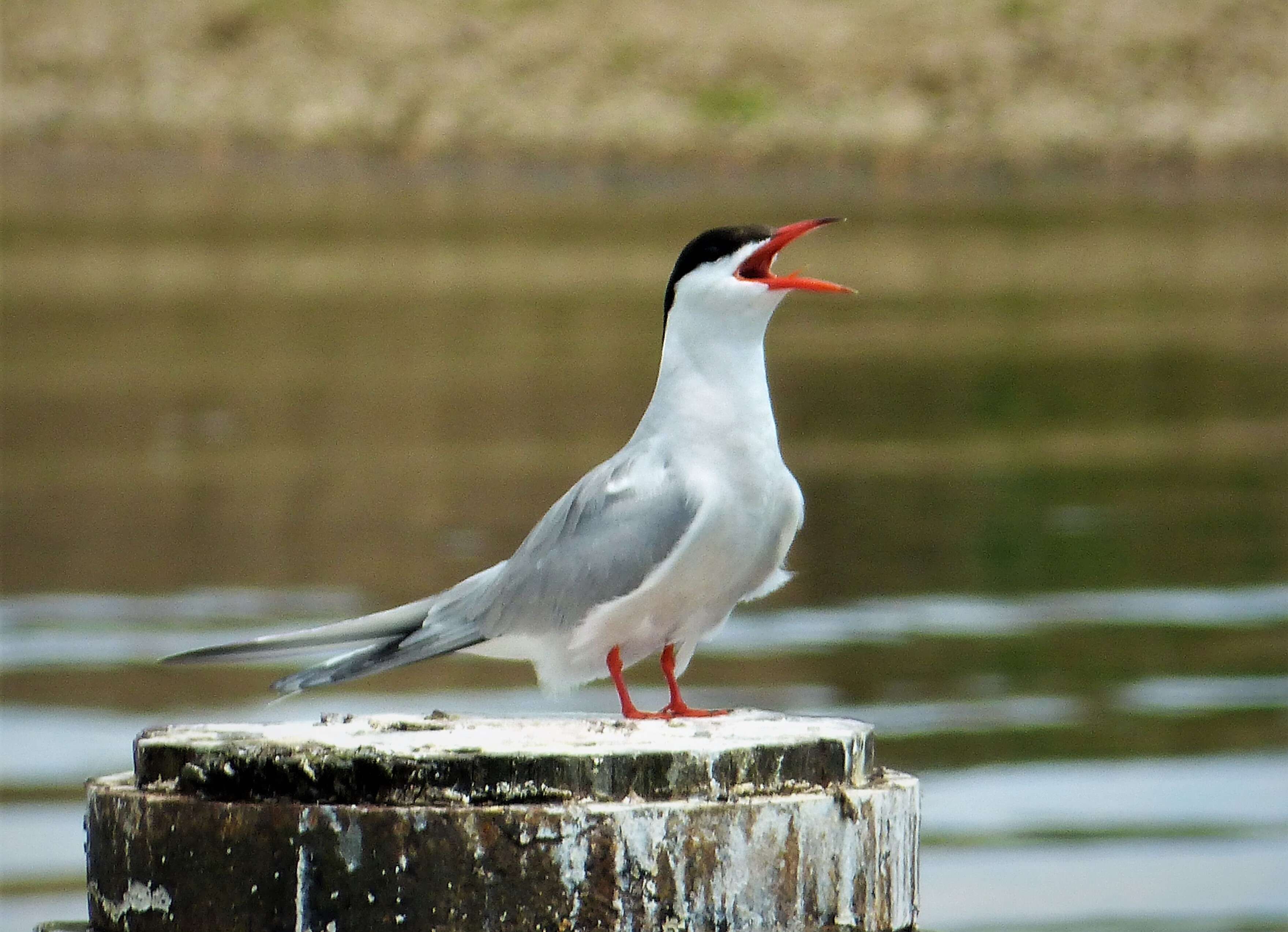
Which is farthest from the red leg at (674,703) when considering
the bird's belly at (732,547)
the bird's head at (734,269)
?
the bird's head at (734,269)

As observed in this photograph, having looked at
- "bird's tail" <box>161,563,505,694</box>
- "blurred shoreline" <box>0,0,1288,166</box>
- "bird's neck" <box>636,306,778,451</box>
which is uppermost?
"blurred shoreline" <box>0,0,1288,166</box>

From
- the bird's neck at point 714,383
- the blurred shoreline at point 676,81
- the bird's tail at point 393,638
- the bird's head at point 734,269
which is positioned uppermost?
the blurred shoreline at point 676,81

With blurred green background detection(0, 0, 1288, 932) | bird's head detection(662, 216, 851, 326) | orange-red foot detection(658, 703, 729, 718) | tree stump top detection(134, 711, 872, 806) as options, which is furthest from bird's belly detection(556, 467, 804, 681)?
blurred green background detection(0, 0, 1288, 932)

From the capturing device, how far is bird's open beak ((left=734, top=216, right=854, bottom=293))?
472 centimetres

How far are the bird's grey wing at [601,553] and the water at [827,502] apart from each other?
3.86 m

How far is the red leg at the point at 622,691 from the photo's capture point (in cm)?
455

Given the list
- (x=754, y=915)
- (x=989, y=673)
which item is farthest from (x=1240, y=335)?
(x=754, y=915)

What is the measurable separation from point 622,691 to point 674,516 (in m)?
0.33

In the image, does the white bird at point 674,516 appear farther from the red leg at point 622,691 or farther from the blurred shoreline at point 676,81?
the blurred shoreline at point 676,81

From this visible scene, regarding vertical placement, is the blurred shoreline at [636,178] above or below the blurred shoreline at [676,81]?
below

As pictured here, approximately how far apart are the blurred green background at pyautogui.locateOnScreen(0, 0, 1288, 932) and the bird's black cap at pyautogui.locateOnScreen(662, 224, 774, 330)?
398 centimetres

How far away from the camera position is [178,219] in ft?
141

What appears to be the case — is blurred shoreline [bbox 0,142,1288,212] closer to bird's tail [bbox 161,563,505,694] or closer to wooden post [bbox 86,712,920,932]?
bird's tail [bbox 161,563,505,694]

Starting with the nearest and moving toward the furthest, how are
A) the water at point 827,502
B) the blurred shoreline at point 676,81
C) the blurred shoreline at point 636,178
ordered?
the water at point 827,502 → the blurred shoreline at point 636,178 → the blurred shoreline at point 676,81
